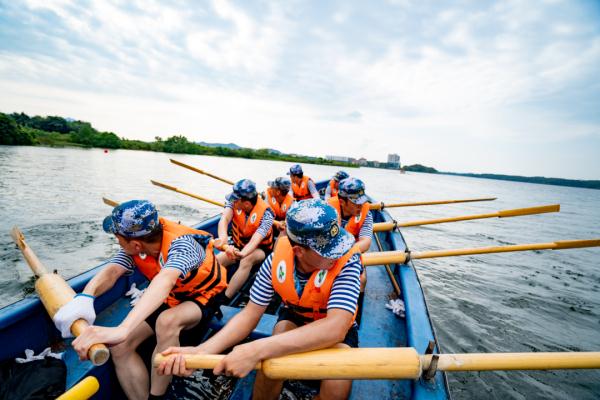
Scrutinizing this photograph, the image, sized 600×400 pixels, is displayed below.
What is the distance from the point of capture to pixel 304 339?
1.47m

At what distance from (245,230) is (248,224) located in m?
0.14

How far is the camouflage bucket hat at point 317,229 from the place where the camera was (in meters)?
1.59

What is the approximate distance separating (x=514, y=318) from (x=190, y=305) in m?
6.16

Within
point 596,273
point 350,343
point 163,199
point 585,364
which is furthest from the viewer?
point 163,199

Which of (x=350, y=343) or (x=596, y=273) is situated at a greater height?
(x=350, y=343)

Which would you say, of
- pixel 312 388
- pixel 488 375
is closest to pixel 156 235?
pixel 312 388

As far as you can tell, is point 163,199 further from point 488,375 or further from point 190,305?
point 488,375

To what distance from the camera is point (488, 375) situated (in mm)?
3777

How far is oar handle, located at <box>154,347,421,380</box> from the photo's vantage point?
1.40 metres

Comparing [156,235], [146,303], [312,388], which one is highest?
[156,235]

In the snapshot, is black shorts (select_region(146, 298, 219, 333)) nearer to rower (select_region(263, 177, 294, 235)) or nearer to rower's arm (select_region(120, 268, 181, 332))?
rower's arm (select_region(120, 268, 181, 332))

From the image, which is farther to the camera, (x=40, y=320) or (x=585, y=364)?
(x=40, y=320)

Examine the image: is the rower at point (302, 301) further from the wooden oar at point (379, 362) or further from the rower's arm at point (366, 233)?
the rower's arm at point (366, 233)

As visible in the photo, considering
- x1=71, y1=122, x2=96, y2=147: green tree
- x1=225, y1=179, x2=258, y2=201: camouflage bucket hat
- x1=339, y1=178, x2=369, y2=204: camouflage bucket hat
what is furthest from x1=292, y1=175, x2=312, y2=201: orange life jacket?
x1=71, y1=122, x2=96, y2=147: green tree
